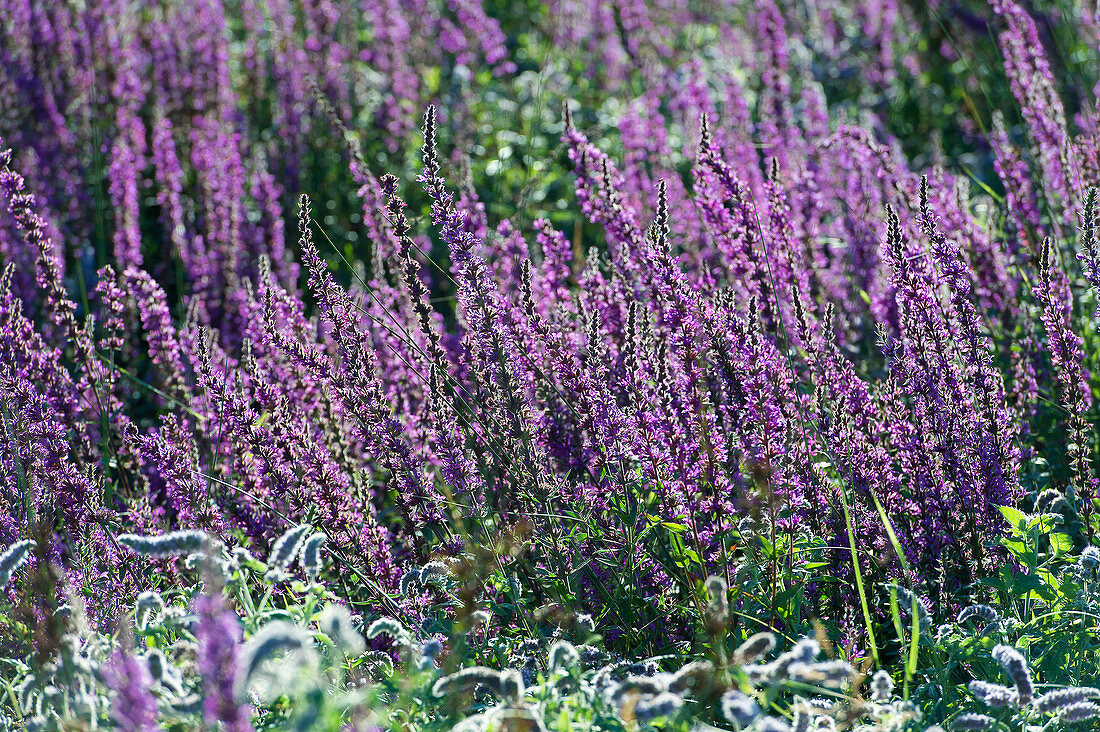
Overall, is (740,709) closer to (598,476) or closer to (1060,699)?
(1060,699)

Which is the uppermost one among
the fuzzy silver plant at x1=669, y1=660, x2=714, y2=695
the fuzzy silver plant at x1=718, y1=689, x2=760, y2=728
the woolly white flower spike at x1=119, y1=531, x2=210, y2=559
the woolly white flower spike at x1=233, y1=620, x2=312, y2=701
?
the woolly white flower spike at x1=233, y1=620, x2=312, y2=701

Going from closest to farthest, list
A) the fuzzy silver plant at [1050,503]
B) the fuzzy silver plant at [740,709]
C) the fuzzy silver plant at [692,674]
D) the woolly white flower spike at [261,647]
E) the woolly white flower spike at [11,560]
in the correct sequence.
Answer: the woolly white flower spike at [261,647] → the fuzzy silver plant at [740,709] → the fuzzy silver plant at [692,674] → the woolly white flower spike at [11,560] → the fuzzy silver plant at [1050,503]

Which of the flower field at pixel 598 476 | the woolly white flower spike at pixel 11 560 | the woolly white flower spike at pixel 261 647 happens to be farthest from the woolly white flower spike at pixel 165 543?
the woolly white flower spike at pixel 261 647

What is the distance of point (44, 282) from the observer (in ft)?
12.8

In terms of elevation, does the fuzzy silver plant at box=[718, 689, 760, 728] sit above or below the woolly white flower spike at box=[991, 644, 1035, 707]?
above

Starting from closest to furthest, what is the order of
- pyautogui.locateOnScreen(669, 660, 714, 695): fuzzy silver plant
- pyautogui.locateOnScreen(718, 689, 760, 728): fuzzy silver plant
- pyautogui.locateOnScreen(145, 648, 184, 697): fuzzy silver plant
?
pyautogui.locateOnScreen(718, 689, 760, 728): fuzzy silver plant → pyautogui.locateOnScreen(145, 648, 184, 697): fuzzy silver plant → pyautogui.locateOnScreen(669, 660, 714, 695): fuzzy silver plant

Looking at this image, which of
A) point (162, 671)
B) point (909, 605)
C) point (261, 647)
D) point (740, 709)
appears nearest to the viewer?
point (261, 647)

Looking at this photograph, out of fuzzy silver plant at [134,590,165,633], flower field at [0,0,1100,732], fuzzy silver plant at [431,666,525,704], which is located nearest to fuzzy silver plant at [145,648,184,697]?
flower field at [0,0,1100,732]

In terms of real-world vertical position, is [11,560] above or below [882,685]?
above

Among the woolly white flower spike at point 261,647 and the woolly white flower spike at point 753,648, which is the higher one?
the woolly white flower spike at point 261,647

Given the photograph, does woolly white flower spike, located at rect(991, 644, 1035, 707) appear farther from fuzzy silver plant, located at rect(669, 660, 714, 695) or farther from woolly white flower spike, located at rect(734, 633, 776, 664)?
fuzzy silver plant, located at rect(669, 660, 714, 695)

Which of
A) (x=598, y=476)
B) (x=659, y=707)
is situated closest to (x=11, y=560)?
(x=659, y=707)

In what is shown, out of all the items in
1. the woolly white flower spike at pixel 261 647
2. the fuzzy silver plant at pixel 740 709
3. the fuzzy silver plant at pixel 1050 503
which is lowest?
the fuzzy silver plant at pixel 1050 503

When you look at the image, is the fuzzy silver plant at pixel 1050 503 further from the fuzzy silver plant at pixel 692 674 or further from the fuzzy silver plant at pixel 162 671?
the fuzzy silver plant at pixel 162 671
